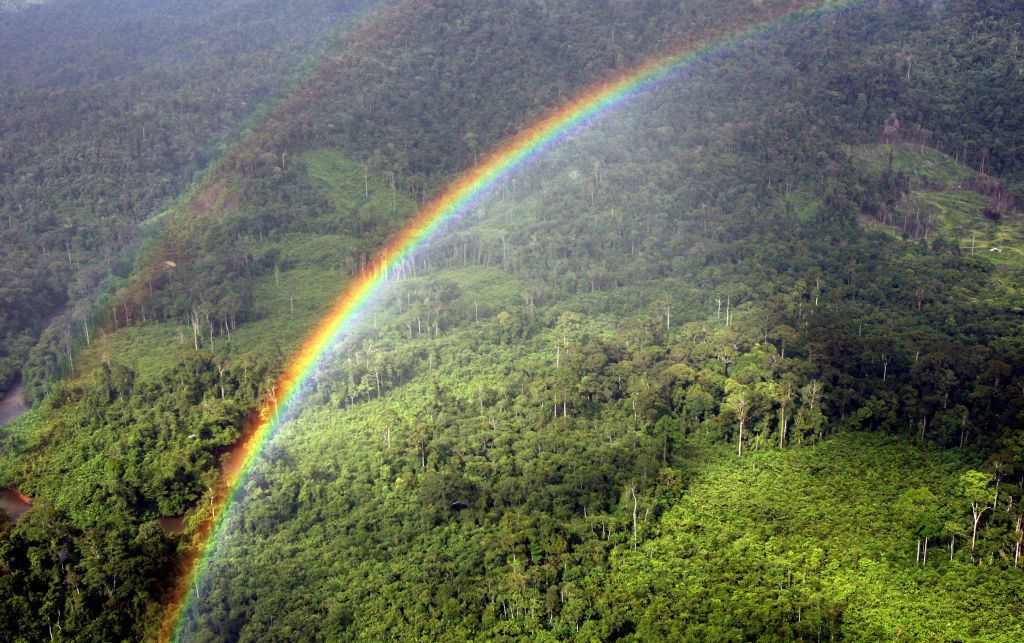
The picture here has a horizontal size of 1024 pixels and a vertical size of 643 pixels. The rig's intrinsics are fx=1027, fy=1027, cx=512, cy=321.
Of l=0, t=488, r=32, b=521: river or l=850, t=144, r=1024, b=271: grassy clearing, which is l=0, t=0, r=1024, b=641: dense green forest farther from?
l=0, t=488, r=32, b=521: river

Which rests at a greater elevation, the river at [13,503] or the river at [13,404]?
the river at [13,404]

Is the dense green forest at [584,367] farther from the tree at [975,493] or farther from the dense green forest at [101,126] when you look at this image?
the dense green forest at [101,126]

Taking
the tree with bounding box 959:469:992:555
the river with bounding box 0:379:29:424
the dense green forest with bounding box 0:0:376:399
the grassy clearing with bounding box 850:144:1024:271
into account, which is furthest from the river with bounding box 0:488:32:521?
the grassy clearing with bounding box 850:144:1024:271

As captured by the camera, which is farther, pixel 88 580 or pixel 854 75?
pixel 854 75

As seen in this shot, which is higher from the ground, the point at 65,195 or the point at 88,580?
the point at 65,195

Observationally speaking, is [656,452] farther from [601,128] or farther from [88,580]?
[601,128]

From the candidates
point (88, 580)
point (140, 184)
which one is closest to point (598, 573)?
point (88, 580)

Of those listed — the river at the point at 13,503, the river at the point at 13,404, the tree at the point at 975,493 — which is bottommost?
the river at the point at 13,503

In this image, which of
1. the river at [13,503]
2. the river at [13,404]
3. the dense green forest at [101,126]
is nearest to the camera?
the river at [13,503]

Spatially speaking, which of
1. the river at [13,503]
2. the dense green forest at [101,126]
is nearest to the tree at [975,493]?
the river at [13,503]
